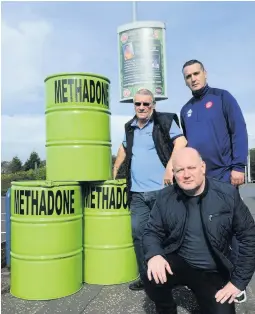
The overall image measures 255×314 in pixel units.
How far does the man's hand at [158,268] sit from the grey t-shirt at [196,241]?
184 mm

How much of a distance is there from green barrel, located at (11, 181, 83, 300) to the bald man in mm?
1080

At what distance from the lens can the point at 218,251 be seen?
2287 mm

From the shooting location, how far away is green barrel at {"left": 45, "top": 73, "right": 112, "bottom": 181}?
11.5 ft

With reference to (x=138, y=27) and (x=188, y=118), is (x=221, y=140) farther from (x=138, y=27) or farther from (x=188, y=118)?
(x=138, y=27)

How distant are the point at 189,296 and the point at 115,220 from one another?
0.92m

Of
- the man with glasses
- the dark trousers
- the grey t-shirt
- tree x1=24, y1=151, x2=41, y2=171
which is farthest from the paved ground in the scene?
tree x1=24, y1=151, x2=41, y2=171

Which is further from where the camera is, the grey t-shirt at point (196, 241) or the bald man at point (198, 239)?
the grey t-shirt at point (196, 241)

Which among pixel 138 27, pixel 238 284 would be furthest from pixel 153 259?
pixel 138 27

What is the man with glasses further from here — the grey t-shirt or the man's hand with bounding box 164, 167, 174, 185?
the grey t-shirt

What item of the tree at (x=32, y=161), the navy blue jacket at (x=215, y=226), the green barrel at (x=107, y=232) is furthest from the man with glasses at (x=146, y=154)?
the tree at (x=32, y=161)

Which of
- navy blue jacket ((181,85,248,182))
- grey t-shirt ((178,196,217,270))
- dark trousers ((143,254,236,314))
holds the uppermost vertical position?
navy blue jacket ((181,85,248,182))

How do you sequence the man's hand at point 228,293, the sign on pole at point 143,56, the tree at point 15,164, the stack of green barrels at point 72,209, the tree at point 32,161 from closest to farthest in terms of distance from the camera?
the man's hand at point 228,293 < the stack of green barrels at point 72,209 < the sign on pole at point 143,56 < the tree at point 15,164 < the tree at point 32,161

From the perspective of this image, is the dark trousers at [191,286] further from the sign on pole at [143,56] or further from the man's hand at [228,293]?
the sign on pole at [143,56]

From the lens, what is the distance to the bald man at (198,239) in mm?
2240
